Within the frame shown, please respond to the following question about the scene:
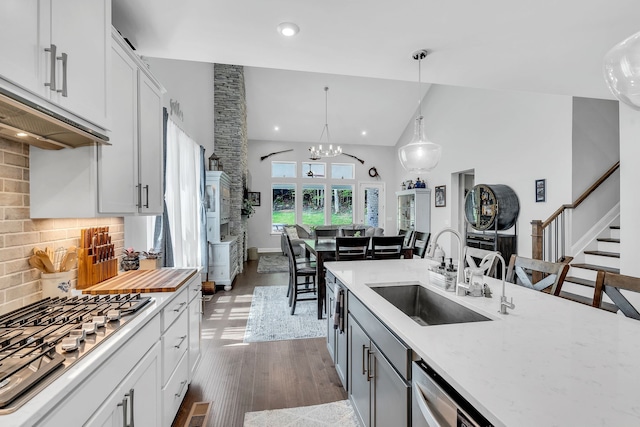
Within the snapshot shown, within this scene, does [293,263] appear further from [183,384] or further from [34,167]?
[34,167]

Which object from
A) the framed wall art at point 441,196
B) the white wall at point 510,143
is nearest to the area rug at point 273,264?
the white wall at point 510,143

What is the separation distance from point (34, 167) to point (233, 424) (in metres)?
1.91

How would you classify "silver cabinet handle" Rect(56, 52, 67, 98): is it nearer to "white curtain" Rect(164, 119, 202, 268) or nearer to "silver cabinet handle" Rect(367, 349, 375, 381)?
"silver cabinet handle" Rect(367, 349, 375, 381)

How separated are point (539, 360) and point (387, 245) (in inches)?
109

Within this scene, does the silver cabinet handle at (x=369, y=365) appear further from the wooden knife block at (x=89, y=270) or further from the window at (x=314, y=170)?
the window at (x=314, y=170)

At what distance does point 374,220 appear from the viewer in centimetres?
1039

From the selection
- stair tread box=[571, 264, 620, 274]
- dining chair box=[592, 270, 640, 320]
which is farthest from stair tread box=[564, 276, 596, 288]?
dining chair box=[592, 270, 640, 320]

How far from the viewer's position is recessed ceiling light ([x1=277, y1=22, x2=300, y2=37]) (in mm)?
2117

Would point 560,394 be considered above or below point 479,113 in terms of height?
below

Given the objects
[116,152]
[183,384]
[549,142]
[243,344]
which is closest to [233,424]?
[183,384]

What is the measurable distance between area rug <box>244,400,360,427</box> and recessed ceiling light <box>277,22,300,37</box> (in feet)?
8.90

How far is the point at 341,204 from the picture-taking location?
33.5 ft

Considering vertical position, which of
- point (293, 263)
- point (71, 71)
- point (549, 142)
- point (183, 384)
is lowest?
point (183, 384)

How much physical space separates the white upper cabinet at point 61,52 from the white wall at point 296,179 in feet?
25.7
